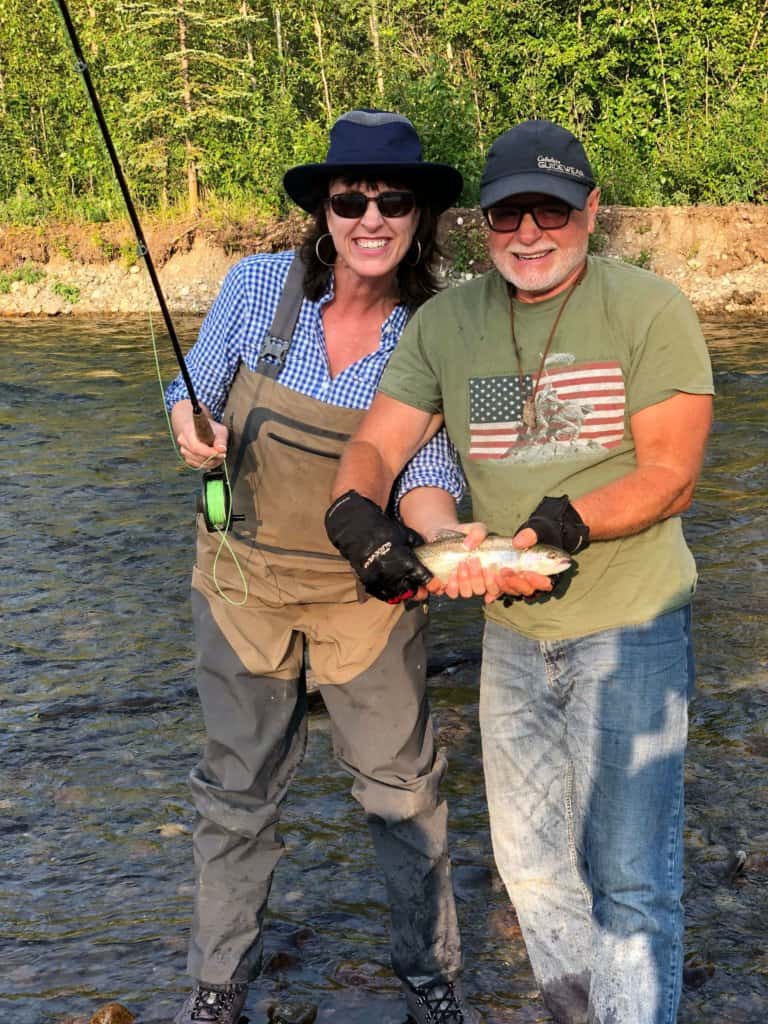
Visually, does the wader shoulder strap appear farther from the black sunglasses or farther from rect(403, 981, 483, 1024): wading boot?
rect(403, 981, 483, 1024): wading boot

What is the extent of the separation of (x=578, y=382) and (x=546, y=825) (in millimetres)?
1201

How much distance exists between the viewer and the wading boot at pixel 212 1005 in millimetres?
3861

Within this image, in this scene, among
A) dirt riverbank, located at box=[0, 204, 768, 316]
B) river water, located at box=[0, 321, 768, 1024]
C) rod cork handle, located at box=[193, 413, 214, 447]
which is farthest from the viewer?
dirt riverbank, located at box=[0, 204, 768, 316]

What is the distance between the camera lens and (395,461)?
3.73 m

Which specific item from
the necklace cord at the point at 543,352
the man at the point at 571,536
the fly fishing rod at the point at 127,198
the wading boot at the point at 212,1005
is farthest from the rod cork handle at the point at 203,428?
the wading boot at the point at 212,1005

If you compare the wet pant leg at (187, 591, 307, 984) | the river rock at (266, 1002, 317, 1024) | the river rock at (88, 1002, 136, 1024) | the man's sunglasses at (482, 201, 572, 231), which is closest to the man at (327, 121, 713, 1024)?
the man's sunglasses at (482, 201, 572, 231)

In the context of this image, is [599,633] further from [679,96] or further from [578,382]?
[679,96]

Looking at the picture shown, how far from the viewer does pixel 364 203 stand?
3789 millimetres

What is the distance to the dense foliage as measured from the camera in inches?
1074

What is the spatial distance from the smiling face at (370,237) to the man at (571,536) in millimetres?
229

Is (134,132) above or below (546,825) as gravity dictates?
below

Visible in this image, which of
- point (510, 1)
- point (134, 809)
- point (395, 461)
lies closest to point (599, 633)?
point (395, 461)

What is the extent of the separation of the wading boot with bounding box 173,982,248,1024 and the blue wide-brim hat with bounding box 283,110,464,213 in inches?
93.0

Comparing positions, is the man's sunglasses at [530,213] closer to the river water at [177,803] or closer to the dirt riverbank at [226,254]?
the river water at [177,803]
